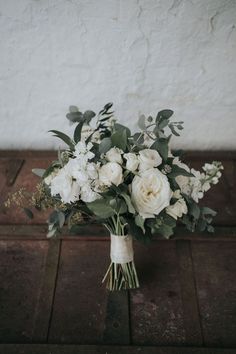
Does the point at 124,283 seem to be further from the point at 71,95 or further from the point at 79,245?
the point at 71,95

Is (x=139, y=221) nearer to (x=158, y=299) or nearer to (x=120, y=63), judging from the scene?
(x=158, y=299)

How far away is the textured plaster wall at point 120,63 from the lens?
64.2 inches

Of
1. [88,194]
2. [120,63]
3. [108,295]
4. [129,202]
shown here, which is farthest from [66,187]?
[120,63]

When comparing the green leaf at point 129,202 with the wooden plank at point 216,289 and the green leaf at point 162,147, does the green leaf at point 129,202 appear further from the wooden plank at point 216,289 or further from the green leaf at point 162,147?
the wooden plank at point 216,289

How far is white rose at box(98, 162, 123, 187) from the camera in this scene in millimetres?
951

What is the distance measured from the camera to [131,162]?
959 millimetres

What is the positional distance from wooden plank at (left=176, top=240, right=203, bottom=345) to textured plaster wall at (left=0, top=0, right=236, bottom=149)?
0.72 metres

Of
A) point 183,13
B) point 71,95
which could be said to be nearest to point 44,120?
point 71,95

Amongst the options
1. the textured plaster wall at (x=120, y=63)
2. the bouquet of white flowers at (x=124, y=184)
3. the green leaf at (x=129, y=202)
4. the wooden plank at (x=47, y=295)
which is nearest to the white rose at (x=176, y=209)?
the bouquet of white flowers at (x=124, y=184)

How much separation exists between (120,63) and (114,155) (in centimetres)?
90

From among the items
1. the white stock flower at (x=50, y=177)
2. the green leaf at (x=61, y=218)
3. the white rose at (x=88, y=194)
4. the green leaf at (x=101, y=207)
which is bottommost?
the green leaf at (x=61, y=218)

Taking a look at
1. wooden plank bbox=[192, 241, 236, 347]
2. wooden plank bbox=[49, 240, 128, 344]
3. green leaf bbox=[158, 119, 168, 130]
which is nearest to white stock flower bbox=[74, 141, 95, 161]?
green leaf bbox=[158, 119, 168, 130]

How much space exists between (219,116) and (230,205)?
50 cm

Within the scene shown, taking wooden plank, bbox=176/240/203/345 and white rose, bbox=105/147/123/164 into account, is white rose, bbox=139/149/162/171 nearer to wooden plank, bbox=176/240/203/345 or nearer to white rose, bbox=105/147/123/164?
white rose, bbox=105/147/123/164
